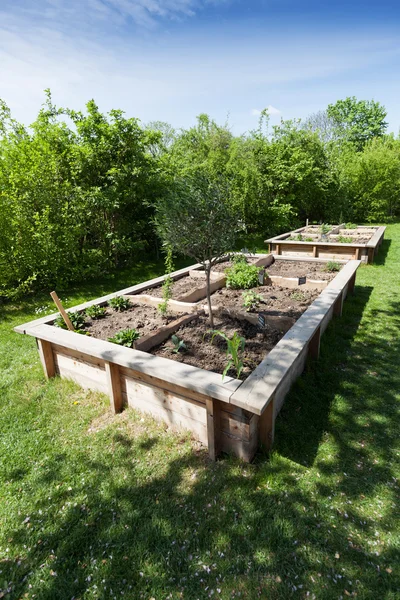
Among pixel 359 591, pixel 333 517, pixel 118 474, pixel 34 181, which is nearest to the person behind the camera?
pixel 359 591

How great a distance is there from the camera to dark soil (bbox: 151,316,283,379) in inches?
116

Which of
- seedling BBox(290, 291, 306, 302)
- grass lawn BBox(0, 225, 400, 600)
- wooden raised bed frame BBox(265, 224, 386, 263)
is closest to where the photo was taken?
grass lawn BBox(0, 225, 400, 600)

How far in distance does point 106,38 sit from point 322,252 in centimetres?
673

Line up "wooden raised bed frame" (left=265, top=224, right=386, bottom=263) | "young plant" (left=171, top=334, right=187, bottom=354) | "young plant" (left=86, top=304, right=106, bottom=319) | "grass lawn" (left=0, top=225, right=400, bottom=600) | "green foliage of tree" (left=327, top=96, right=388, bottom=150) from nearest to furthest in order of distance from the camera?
"grass lawn" (left=0, top=225, right=400, bottom=600) → "young plant" (left=171, top=334, right=187, bottom=354) → "young plant" (left=86, top=304, right=106, bottom=319) → "wooden raised bed frame" (left=265, top=224, right=386, bottom=263) → "green foliage of tree" (left=327, top=96, right=388, bottom=150)

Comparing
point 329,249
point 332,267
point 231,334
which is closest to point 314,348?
point 231,334

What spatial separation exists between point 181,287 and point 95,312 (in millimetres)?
1747

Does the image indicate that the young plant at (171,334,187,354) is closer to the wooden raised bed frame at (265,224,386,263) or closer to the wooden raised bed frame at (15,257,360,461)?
the wooden raised bed frame at (15,257,360,461)

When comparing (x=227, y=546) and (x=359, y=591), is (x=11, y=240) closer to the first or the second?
(x=227, y=546)

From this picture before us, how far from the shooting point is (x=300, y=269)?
21.3ft

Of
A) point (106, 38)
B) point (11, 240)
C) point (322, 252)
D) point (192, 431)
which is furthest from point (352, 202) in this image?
point (192, 431)

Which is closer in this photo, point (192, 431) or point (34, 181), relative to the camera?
point (192, 431)

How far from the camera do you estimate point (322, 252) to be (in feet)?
28.9

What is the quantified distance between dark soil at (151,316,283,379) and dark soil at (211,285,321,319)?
0.63m

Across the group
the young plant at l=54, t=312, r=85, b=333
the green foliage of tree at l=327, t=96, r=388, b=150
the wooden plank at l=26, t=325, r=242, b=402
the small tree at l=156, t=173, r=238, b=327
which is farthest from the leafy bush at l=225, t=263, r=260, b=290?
the green foliage of tree at l=327, t=96, r=388, b=150
